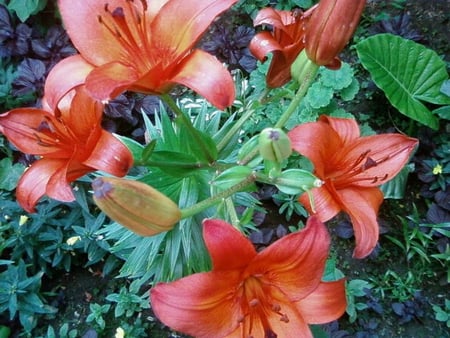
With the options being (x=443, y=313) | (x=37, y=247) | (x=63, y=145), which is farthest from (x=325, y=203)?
(x=37, y=247)

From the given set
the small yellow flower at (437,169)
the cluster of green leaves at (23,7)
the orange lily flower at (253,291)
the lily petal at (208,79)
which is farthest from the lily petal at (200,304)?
the cluster of green leaves at (23,7)

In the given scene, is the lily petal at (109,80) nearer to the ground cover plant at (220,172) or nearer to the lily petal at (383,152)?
the ground cover plant at (220,172)

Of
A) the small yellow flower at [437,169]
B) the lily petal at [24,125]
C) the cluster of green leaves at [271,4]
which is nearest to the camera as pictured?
the lily petal at [24,125]

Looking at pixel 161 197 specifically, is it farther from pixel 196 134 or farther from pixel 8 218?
pixel 8 218

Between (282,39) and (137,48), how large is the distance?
0.81ft

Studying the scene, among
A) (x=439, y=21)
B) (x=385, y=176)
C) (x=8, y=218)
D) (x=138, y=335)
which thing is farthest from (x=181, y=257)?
(x=439, y=21)

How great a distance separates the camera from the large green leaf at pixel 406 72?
1.96 meters

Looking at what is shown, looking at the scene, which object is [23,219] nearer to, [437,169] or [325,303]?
[325,303]

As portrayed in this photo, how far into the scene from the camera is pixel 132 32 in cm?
85

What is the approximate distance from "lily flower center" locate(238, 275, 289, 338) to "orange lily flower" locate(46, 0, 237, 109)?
0.93 feet

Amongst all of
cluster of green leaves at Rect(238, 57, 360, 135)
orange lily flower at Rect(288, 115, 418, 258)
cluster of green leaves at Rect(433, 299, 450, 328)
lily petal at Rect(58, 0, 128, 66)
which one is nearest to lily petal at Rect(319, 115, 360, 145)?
orange lily flower at Rect(288, 115, 418, 258)

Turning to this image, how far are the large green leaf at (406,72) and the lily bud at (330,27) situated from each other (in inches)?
46.7

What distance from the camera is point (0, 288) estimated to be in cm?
169

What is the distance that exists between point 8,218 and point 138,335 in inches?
21.9
